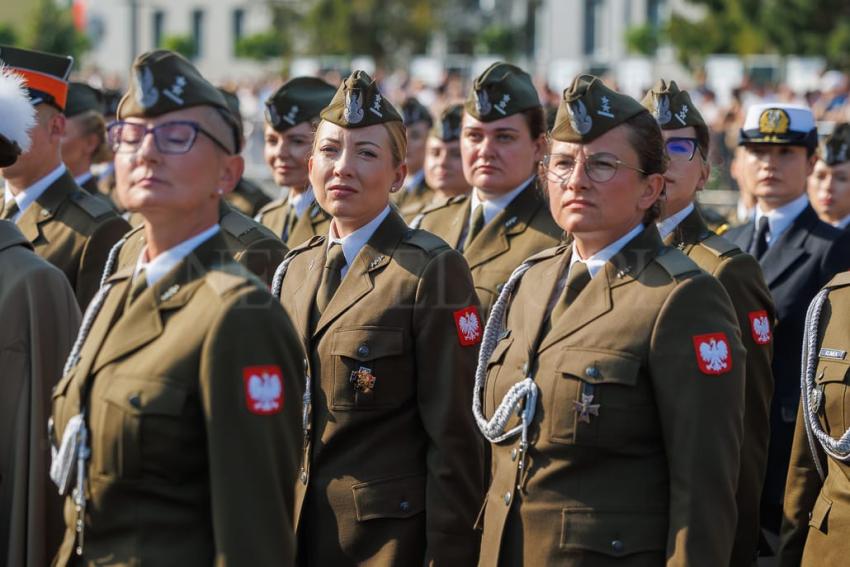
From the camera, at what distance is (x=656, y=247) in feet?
13.1

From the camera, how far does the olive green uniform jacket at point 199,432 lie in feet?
10.6

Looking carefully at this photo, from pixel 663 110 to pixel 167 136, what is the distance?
2766 mm

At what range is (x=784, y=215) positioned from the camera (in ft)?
21.7

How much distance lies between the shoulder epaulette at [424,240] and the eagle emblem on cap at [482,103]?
1757 mm

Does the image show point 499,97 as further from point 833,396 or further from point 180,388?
point 180,388

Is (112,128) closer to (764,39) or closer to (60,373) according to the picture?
(60,373)

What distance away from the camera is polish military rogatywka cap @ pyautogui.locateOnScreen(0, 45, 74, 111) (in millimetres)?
5855

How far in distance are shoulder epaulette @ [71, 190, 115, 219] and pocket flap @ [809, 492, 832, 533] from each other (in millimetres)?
3190

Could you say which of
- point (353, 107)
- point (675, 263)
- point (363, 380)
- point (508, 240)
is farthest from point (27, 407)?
point (508, 240)

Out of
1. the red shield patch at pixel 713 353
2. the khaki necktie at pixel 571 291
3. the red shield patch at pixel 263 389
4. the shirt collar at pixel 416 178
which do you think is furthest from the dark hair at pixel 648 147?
Answer: the shirt collar at pixel 416 178

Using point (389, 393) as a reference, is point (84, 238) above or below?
above

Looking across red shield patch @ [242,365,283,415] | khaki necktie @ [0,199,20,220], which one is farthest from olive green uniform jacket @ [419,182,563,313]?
red shield patch @ [242,365,283,415]

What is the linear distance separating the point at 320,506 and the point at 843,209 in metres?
4.21

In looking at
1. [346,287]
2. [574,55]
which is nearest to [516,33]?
[574,55]
